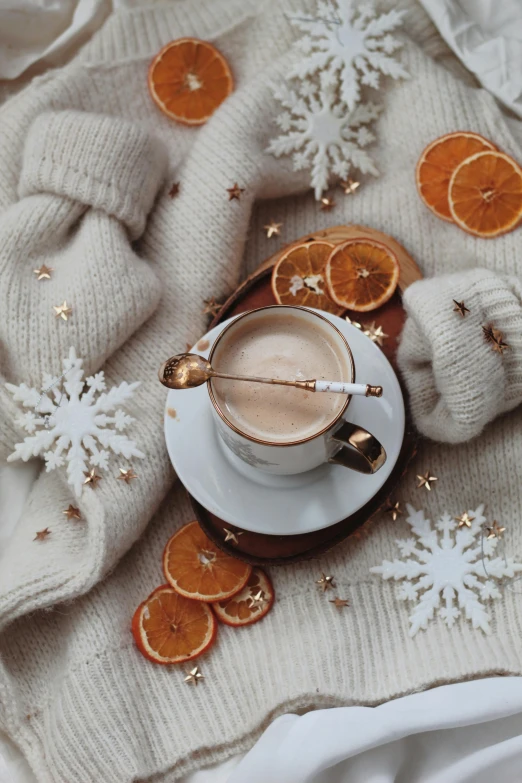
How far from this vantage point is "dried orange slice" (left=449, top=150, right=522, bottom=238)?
41.4 inches

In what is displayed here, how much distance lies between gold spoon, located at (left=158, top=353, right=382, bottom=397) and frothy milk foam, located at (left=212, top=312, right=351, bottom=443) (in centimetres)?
2

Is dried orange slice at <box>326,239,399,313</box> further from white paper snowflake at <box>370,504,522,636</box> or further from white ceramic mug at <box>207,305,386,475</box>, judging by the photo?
white paper snowflake at <box>370,504,522,636</box>

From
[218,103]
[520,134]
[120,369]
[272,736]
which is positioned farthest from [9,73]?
[272,736]

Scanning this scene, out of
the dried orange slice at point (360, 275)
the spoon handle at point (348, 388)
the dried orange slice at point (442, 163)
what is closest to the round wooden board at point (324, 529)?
the dried orange slice at point (360, 275)

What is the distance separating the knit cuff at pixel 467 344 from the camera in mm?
918

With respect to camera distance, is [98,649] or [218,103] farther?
[218,103]

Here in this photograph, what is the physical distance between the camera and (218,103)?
114 cm

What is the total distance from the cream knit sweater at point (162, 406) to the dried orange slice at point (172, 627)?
0.09ft

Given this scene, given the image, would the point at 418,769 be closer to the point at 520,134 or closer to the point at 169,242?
the point at 169,242

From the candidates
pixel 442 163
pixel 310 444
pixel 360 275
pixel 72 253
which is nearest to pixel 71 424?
pixel 72 253

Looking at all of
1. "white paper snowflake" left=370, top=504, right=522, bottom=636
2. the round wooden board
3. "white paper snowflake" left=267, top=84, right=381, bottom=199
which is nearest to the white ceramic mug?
the round wooden board

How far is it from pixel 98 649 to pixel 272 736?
27 cm

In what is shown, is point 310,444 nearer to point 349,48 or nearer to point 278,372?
point 278,372

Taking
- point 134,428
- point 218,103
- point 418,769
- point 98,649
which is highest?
point 218,103
